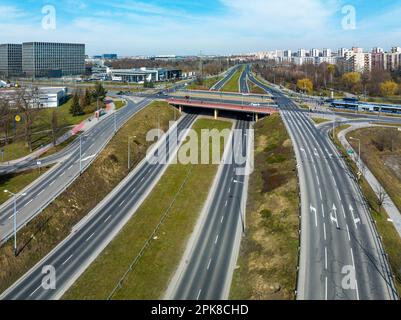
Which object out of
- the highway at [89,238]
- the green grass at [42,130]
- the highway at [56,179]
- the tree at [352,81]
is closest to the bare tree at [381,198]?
the highway at [89,238]

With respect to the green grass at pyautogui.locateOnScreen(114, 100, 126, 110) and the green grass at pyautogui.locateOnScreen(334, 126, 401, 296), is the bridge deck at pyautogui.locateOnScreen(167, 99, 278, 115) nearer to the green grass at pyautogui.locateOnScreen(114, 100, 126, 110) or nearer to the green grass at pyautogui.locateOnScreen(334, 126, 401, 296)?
the green grass at pyautogui.locateOnScreen(114, 100, 126, 110)

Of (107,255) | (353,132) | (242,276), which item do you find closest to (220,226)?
(242,276)

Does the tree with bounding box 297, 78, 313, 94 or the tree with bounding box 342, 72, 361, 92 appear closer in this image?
the tree with bounding box 297, 78, 313, 94

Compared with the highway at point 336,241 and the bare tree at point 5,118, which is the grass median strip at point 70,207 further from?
the highway at point 336,241

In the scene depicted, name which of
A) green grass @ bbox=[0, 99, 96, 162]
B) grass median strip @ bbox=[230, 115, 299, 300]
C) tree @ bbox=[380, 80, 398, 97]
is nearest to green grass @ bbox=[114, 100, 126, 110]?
green grass @ bbox=[0, 99, 96, 162]

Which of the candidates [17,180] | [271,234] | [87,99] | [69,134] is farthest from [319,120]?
[17,180]

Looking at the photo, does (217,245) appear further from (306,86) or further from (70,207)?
(306,86)
